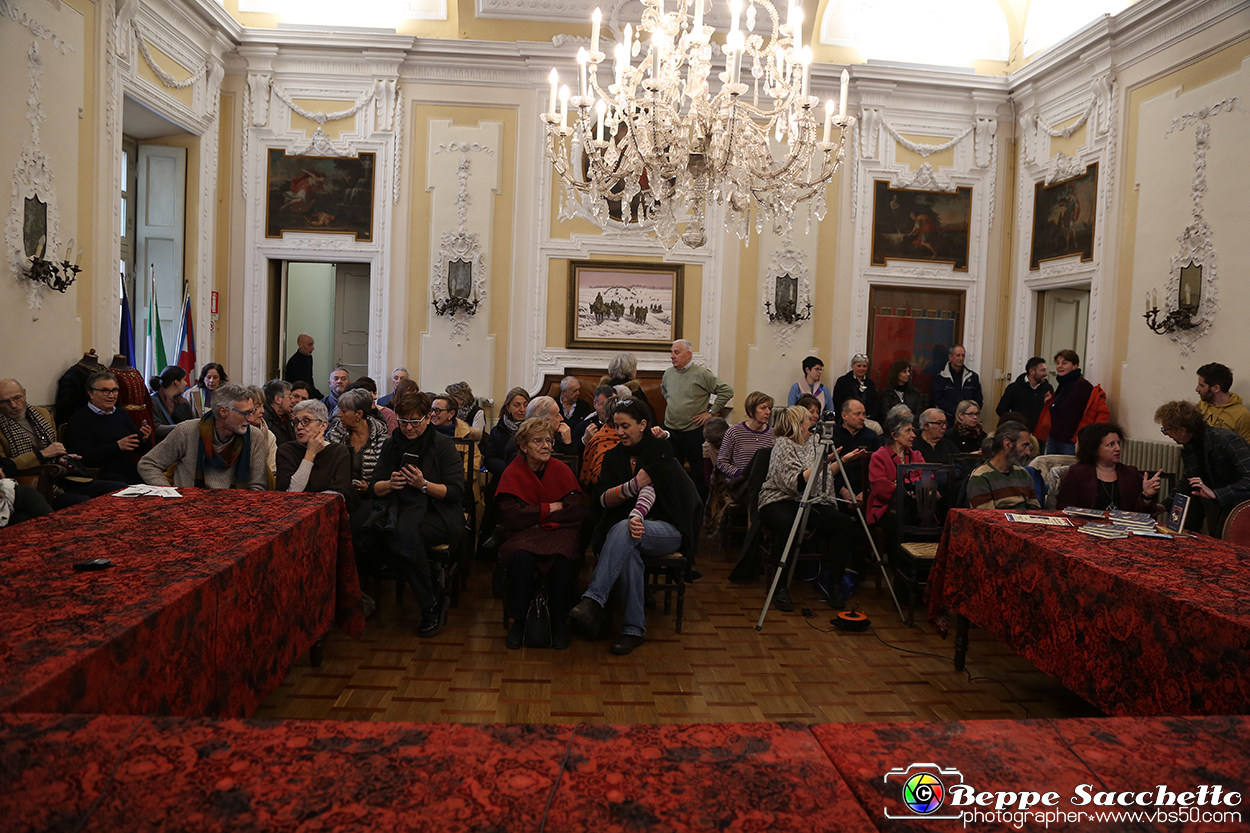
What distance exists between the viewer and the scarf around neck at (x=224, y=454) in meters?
4.82

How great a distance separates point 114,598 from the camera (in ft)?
7.71

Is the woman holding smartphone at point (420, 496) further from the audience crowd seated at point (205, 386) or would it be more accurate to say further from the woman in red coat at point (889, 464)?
the audience crowd seated at point (205, 386)

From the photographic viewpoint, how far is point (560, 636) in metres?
4.57

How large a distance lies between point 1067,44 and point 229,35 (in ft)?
30.5

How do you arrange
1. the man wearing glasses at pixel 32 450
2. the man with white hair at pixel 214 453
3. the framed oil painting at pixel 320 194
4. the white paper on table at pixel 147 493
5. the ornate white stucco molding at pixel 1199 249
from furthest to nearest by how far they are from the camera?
1. the framed oil painting at pixel 320 194
2. the ornate white stucco molding at pixel 1199 249
3. the man wearing glasses at pixel 32 450
4. the man with white hair at pixel 214 453
5. the white paper on table at pixel 147 493

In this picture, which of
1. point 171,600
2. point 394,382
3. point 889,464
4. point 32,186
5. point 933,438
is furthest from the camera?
point 394,382

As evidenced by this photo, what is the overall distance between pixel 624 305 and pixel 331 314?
587 centimetres

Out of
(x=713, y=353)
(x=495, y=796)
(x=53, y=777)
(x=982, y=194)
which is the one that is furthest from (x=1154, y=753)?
(x=982, y=194)

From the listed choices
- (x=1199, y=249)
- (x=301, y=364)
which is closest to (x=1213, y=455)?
(x=1199, y=249)

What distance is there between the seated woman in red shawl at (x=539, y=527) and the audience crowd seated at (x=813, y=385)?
17.8ft

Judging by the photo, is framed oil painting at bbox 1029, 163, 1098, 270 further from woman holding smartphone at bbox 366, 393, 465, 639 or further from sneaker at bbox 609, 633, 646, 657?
woman holding smartphone at bbox 366, 393, 465, 639

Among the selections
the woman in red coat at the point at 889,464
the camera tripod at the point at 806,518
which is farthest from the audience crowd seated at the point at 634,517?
the woman in red coat at the point at 889,464

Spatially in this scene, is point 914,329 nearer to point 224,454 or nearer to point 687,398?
point 687,398

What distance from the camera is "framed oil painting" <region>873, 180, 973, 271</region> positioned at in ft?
33.6
